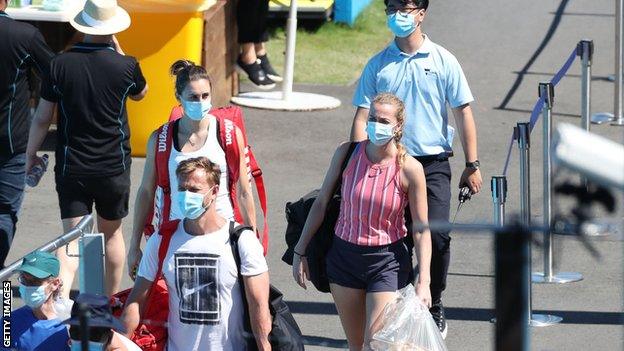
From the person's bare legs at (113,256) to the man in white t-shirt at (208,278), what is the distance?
1890 mm

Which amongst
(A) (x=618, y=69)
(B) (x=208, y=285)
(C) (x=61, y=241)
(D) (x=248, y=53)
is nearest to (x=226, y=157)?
(C) (x=61, y=241)

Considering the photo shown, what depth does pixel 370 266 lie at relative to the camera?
5.34 m

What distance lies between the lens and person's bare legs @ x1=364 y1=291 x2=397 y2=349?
5.29 meters

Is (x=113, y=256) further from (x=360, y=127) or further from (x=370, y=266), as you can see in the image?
(x=370, y=266)

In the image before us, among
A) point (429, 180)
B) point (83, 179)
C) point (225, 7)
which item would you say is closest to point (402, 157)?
point (429, 180)

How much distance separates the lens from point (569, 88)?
40.6 feet

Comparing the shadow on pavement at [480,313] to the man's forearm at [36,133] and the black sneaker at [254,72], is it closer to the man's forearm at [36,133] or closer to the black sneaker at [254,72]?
the man's forearm at [36,133]

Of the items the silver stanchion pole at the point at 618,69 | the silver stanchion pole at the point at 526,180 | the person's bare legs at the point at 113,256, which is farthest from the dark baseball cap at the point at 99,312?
the silver stanchion pole at the point at 618,69

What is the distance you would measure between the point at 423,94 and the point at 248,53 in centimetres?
569

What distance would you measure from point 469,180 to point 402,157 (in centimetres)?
106

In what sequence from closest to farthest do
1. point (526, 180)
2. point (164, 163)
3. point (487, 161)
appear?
point (164, 163)
point (526, 180)
point (487, 161)

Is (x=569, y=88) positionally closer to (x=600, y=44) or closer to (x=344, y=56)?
(x=600, y=44)

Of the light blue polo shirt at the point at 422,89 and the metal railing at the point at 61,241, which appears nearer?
the metal railing at the point at 61,241

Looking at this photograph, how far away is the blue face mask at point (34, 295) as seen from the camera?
4879 millimetres
